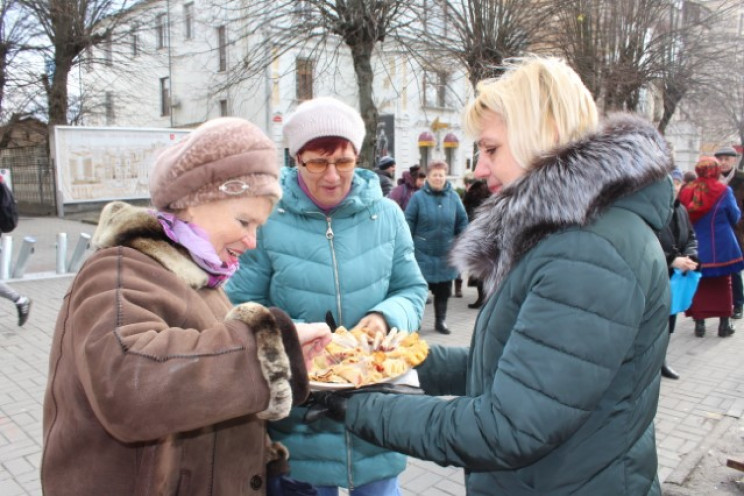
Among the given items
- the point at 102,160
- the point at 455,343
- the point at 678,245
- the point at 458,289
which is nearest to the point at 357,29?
the point at 458,289

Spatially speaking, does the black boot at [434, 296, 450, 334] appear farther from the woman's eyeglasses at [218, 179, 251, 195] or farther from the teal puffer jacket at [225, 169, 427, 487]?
the woman's eyeglasses at [218, 179, 251, 195]

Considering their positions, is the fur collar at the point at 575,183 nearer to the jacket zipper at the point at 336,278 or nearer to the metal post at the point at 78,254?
the jacket zipper at the point at 336,278

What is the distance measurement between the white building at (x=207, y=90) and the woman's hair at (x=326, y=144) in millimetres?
21273

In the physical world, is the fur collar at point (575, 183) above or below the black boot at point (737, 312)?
above

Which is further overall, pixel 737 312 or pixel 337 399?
pixel 737 312

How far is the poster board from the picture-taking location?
1412 cm

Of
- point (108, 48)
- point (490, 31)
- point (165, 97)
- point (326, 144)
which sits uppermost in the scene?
point (108, 48)

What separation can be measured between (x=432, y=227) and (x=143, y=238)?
591 cm

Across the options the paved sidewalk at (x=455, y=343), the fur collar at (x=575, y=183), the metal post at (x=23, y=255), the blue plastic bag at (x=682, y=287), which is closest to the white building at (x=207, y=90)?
the metal post at (x=23, y=255)

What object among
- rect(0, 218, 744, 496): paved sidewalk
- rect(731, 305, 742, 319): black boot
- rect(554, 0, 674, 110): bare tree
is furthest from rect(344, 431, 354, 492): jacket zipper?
rect(554, 0, 674, 110): bare tree

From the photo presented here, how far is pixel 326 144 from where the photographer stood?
2.22 meters

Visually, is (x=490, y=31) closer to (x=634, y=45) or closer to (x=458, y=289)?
(x=458, y=289)

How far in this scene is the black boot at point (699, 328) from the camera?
6887 mm

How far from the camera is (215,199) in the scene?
142 cm
